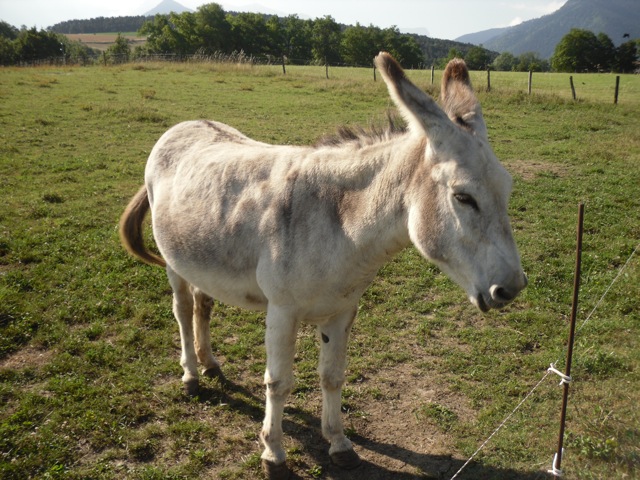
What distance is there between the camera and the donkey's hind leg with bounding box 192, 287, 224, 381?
484cm

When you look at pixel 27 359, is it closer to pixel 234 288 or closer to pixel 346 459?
pixel 234 288

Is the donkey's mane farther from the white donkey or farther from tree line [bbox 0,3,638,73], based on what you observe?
tree line [bbox 0,3,638,73]

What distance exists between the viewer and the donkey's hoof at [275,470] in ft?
12.0

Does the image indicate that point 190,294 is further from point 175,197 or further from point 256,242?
point 256,242

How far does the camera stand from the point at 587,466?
3285 mm

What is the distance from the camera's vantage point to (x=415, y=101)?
263cm

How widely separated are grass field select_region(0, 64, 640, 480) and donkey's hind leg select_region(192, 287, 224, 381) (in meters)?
0.20

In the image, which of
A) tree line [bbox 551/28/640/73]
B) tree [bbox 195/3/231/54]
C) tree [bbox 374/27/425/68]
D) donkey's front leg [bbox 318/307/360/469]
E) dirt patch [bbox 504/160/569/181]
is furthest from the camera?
tree [bbox 374/27/425/68]

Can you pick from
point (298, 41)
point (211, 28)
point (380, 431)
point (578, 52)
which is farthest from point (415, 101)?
point (298, 41)

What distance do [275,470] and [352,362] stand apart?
1.71 m

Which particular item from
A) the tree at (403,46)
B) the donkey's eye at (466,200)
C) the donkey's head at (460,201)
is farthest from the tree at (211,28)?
the donkey's eye at (466,200)

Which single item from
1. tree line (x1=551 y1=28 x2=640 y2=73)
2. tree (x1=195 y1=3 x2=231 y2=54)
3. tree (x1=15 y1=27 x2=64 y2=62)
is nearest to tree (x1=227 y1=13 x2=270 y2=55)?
tree (x1=195 y1=3 x2=231 y2=54)

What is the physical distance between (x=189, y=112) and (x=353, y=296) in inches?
684

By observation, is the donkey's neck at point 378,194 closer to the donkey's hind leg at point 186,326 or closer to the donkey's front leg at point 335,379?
the donkey's front leg at point 335,379
